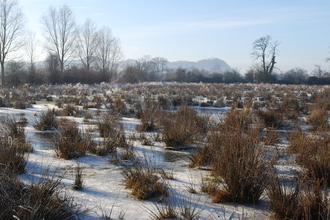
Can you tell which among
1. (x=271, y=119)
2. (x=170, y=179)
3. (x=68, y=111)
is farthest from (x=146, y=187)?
(x=68, y=111)

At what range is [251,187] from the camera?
3.87 meters

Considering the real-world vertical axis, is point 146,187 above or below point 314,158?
below

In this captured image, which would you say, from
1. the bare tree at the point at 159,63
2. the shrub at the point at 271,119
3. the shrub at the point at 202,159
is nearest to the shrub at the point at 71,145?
the shrub at the point at 202,159

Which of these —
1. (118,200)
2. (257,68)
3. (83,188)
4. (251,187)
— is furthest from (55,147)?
(257,68)

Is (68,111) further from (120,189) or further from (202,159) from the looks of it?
(120,189)

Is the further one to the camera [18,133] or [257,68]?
[257,68]

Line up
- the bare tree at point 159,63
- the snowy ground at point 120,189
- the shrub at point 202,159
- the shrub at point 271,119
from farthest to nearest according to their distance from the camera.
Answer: the bare tree at point 159,63 < the shrub at point 271,119 < the shrub at point 202,159 < the snowy ground at point 120,189

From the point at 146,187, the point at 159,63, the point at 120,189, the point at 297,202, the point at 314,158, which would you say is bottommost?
the point at 120,189

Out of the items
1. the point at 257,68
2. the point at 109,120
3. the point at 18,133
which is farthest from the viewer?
the point at 257,68

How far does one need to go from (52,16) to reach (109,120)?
131 ft

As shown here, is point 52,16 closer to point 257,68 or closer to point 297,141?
point 257,68

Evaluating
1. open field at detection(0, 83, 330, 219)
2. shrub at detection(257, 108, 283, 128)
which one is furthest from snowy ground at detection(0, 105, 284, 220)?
shrub at detection(257, 108, 283, 128)

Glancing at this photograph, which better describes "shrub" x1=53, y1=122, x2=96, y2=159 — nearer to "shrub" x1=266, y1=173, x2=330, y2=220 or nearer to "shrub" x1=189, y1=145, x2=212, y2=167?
"shrub" x1=189, y1=145, x2=212, y2=167

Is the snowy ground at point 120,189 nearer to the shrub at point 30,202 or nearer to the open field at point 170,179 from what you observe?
the open field at point 170,179
